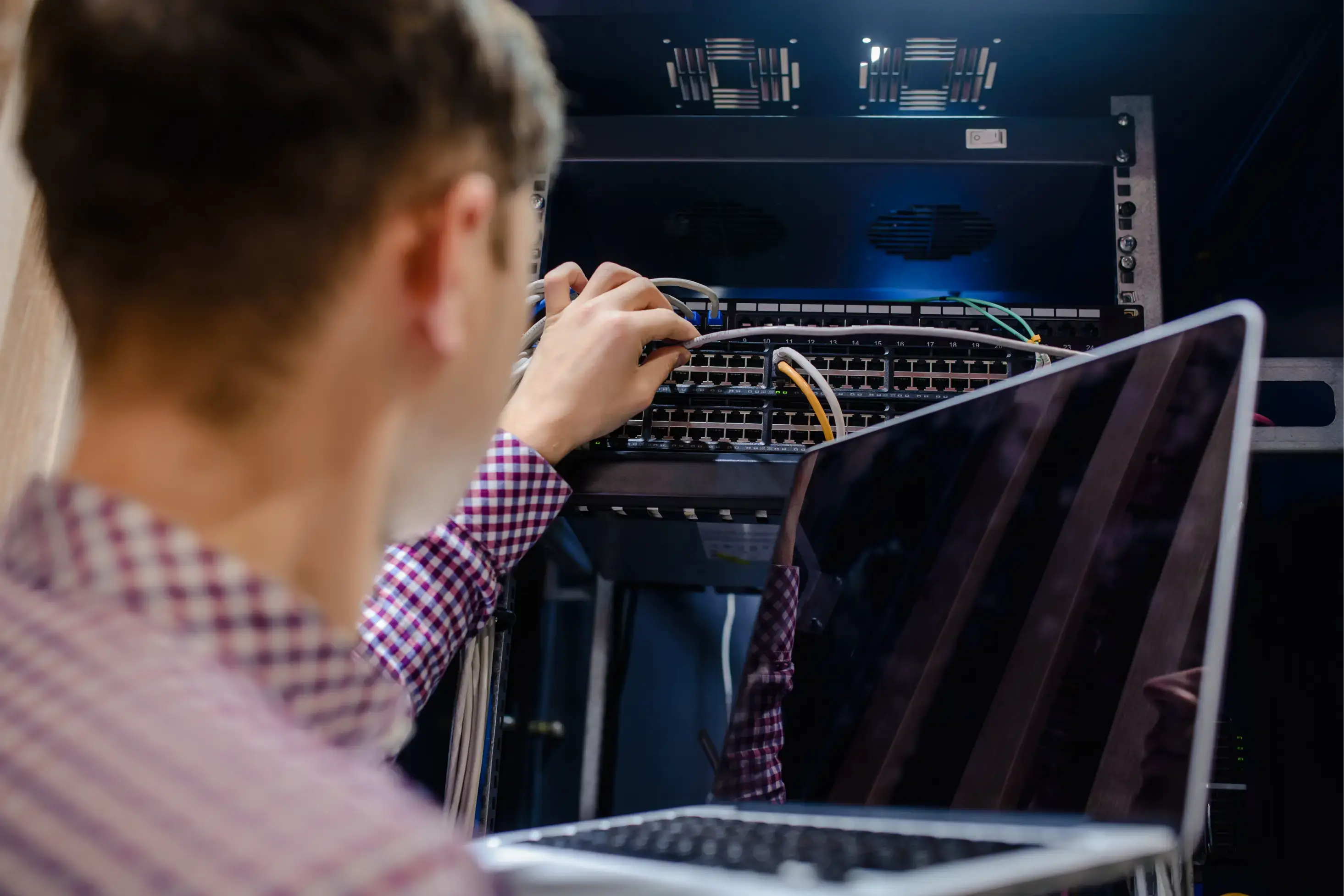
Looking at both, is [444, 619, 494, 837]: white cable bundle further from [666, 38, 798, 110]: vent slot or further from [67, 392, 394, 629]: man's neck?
[666, 38, 798, 110]: vent slot

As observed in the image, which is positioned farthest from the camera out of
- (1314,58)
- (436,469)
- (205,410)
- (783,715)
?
(1314,58)

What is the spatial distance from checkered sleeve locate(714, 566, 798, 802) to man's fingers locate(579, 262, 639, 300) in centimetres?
27

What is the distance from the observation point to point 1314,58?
0.81 metres

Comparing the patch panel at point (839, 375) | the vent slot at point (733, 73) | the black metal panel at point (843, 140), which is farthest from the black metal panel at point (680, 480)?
the vent slot at point (733, 73)

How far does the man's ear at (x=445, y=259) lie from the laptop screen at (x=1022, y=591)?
0.34m

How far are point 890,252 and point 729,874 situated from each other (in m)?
0.75

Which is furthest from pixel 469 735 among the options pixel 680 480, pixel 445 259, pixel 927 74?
pixel 927 74

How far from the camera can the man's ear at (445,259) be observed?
1.18 ft

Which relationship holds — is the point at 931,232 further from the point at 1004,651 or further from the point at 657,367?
the point at 1004,651

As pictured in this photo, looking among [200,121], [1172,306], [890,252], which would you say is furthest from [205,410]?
[1172,306]

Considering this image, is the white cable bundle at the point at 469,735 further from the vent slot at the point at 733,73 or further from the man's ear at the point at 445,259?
the vent slot at the point at 733,73

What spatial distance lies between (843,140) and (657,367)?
1.05 feet

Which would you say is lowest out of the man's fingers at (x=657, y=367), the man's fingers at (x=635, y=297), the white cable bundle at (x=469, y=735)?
the white cable bundle at (x=469, y=735)

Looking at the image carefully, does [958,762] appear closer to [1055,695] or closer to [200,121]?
[1055,695]
